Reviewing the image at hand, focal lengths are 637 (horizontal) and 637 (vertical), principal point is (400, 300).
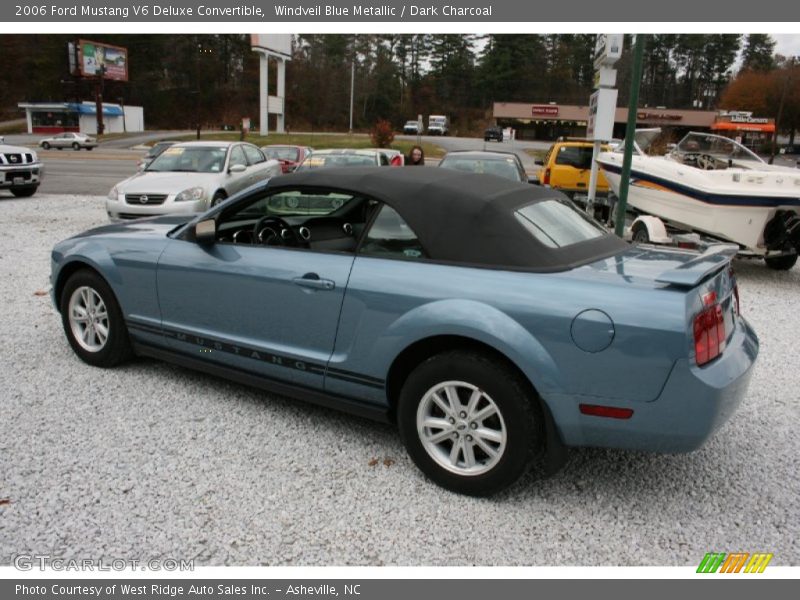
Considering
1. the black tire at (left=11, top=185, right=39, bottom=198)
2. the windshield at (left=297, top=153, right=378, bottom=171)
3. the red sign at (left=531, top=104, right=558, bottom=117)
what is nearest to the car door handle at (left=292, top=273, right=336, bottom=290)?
the windshield at (left=297, top=153, right=378, bottom=171)

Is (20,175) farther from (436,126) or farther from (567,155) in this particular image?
(436,126)

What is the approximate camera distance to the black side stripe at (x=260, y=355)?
132 inches

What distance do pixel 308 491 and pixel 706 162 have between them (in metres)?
8.72

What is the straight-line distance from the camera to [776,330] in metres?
6.18

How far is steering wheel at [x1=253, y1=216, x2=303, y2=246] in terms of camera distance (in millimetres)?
3879

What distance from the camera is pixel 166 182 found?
1034 cm

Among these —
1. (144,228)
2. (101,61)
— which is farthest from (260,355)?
(101,61)

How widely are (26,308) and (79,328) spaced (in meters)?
2.07

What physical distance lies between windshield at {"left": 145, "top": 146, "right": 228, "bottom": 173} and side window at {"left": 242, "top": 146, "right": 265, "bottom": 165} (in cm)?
75

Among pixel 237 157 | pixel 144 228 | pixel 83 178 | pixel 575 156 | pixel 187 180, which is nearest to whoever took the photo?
pixel 144 228

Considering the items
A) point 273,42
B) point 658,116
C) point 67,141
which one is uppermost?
point 273,42

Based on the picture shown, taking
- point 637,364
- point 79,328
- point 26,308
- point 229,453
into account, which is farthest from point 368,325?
point 26,308

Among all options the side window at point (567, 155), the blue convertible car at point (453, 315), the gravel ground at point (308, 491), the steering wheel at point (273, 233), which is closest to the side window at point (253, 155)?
the side window at point (567, 155)
